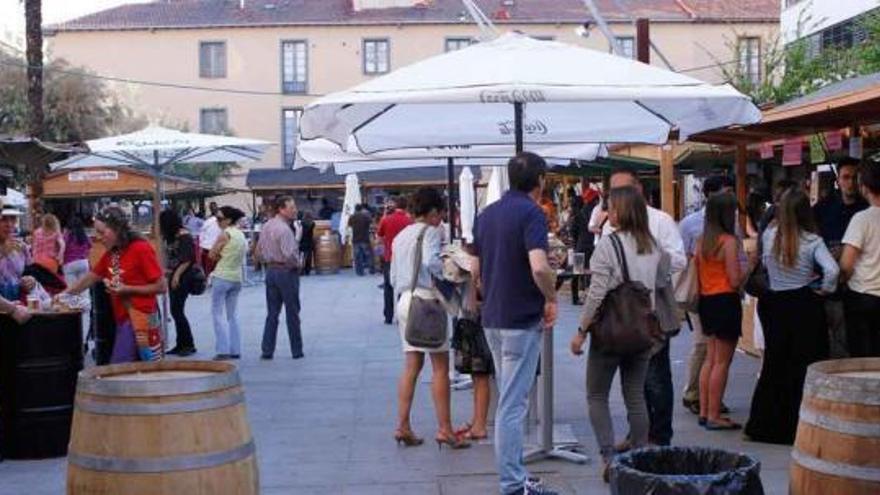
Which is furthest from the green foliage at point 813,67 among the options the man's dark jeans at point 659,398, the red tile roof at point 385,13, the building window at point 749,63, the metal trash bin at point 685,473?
the red tile roof at point 385,13

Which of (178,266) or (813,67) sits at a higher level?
(813,67)

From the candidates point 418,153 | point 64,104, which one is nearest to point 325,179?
point 64,104

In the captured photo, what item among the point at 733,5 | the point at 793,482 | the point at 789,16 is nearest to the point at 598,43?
the point at 733,5

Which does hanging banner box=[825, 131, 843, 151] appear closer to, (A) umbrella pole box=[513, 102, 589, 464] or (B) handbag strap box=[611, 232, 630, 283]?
(A) umbrella pole box=[513, 102, 589, 464]

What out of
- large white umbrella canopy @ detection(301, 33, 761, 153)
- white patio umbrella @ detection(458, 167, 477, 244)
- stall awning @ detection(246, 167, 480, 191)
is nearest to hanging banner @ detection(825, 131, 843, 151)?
large white umbrella canopy @ detection(301, 33, 761, 153)

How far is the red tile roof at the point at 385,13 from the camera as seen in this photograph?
5066 centimetres

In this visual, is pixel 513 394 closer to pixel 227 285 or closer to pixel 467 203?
pixel 227 285

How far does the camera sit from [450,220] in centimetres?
1117

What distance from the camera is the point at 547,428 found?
24.7ft

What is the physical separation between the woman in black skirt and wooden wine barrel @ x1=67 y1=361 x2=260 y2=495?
407 centimetres

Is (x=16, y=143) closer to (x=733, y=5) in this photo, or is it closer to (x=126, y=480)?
(x=126, y=480)

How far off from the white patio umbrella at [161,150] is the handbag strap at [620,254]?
6612 millimetres

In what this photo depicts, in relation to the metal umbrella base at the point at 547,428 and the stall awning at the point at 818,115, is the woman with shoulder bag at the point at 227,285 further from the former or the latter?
the metal umbrella base at the point at 547,428

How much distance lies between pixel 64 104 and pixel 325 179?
8579mm
